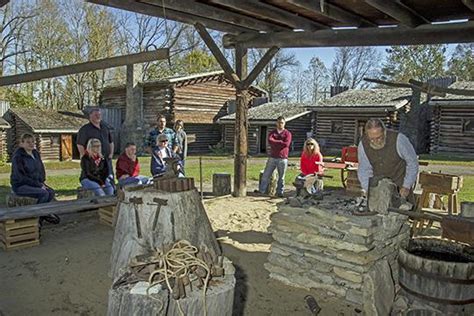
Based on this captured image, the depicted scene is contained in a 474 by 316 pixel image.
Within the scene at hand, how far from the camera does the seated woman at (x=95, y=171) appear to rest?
668 centimetres

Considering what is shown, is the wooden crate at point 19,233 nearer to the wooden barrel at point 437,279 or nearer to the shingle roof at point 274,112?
the wooden barrel at point 437,279

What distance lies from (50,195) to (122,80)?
27.6m

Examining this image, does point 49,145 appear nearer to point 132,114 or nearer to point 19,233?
point 132,114

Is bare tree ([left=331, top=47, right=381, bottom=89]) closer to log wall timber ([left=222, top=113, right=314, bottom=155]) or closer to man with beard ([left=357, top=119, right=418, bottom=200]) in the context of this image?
log wall timber ([left=222, top=113, right=314, bottom=155])

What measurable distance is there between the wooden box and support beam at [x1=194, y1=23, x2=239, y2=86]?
12.9 feet

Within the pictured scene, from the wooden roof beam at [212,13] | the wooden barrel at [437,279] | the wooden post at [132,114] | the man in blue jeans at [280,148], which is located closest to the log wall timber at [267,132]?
the wooden post at [132,114]

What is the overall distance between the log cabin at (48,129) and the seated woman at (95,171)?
48.4 ft

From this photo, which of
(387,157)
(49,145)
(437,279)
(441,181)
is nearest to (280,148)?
(441,181)

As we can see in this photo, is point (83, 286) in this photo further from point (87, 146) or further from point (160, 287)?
point (87, 146)

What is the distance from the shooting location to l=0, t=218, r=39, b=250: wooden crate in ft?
17.2

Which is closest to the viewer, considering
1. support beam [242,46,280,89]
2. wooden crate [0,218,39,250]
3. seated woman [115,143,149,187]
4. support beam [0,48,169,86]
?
support beam [0,48,169,86]

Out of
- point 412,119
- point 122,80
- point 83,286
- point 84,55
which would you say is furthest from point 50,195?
point 122,80

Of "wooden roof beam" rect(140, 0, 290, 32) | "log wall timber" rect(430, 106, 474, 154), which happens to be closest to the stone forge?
"wooden roof beam" rect(140, 0, 290, 32)

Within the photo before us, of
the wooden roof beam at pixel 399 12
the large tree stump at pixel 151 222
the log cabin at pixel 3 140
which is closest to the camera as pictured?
the large tree stump at pixel 151 222
